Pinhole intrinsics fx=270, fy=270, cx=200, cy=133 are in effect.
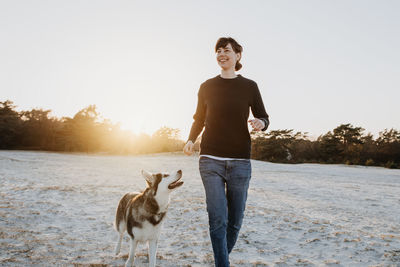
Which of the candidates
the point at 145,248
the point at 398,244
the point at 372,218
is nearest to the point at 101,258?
the point at 145,248

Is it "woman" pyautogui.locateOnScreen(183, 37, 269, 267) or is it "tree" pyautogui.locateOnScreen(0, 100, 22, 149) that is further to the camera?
"tree" pyautogui.locateOnScreen(0, 100, 22, 149)

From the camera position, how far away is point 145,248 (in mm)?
3967

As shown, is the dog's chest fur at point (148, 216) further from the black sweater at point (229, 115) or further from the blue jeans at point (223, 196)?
the black sweater at point (229, 115)

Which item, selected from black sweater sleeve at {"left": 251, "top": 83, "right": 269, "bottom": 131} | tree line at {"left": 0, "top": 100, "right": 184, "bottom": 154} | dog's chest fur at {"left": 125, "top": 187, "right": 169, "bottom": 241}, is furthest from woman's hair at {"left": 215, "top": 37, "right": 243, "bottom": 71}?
tree line at {"left": 0, "top": 100, "right": 184, "bottom": 154}

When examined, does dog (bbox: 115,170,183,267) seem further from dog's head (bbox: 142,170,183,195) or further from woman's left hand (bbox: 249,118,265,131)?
woman's left hand (bbox: 249,118,265,131)

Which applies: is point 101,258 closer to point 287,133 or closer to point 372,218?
point 372,218

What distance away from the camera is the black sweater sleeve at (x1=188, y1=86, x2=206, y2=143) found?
3.05 metres

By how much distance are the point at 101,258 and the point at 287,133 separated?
116 ft

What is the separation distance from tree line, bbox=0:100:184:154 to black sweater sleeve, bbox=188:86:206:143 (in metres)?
33.2

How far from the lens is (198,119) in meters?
3.11

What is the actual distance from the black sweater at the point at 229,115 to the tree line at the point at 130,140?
3176 cm

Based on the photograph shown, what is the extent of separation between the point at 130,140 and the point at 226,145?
36.2 m

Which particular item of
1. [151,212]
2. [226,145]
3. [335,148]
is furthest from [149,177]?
[335,148]

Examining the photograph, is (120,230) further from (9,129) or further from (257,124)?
(9,129)
